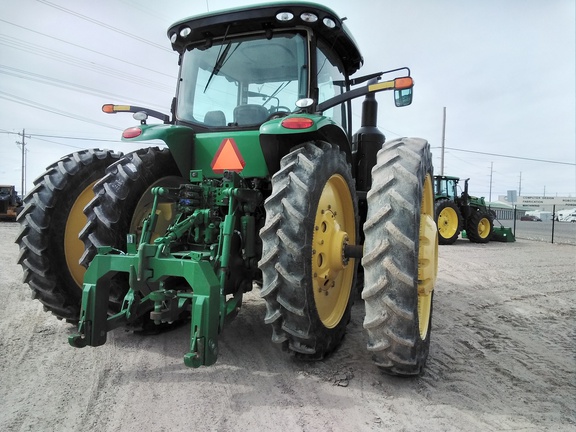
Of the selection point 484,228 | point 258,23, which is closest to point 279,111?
point 258,23

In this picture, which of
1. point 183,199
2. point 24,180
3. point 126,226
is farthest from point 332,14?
point 24,180

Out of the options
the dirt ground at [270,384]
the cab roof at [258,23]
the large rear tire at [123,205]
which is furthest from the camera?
the cab roof at [258,23]

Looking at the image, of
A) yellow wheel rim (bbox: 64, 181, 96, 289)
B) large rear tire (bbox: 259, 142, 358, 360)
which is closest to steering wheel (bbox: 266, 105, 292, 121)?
large rear tire (bbox: 259, 142, 358, 360)

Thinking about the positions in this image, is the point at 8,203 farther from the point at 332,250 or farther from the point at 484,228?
the point at 332,250

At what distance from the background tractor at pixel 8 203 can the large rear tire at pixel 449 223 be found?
17.8 meters

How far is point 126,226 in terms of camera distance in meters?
3.20

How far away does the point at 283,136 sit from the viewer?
117 inches

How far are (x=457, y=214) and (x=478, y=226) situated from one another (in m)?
1.64

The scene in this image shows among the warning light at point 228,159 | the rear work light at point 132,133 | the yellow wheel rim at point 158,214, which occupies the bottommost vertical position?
the yellow wheel rim at point 158,214

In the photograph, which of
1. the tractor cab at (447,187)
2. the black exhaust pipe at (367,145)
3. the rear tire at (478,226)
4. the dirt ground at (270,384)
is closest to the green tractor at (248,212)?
the dirt ground at (270,384)

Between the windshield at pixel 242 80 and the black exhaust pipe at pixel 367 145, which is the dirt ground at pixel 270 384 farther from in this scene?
the windshield at pixel 242 80

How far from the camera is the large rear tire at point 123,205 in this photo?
305cm

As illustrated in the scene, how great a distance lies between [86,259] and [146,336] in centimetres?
87

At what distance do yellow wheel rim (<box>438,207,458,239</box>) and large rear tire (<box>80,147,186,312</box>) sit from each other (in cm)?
1165
